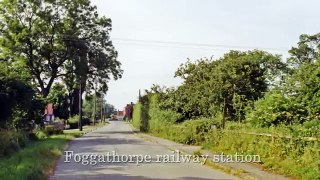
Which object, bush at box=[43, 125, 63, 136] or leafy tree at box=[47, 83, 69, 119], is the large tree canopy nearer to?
bush at box=[43, 125, 63, 136]

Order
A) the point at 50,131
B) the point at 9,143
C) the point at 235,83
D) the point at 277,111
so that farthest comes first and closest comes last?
the point at 50,131
the point at 235,83
the point at 9,143
the point at 277,111

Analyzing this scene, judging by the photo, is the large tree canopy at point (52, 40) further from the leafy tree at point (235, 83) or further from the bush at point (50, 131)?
the leafy tree at point (235, 83)

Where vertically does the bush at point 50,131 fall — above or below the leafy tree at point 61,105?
below

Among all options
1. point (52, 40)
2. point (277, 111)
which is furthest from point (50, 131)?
point (277, 111)

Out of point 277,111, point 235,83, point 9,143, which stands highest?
point 235,83

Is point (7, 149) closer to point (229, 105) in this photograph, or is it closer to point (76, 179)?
point (76, 179)

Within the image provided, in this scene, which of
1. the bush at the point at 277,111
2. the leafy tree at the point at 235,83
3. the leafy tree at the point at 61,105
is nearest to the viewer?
the bush at the point at 277,111

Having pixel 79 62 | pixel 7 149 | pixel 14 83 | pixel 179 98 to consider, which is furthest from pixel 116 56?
pixel 7 149

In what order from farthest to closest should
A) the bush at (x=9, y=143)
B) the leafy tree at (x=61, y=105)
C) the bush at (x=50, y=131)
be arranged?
the leafy tree at (x=61, y=105)
the bush at (x=50, y=131)
the bush at (x=9, y=143)

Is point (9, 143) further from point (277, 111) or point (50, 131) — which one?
point (50, 131)

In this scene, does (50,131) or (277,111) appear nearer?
(277,111)

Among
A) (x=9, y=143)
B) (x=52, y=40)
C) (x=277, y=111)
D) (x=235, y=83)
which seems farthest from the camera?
(x=52, y=40)

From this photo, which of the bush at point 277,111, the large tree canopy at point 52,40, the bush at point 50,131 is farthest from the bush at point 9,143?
the large tree canopy at point 52,40

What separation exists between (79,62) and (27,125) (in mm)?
21090
